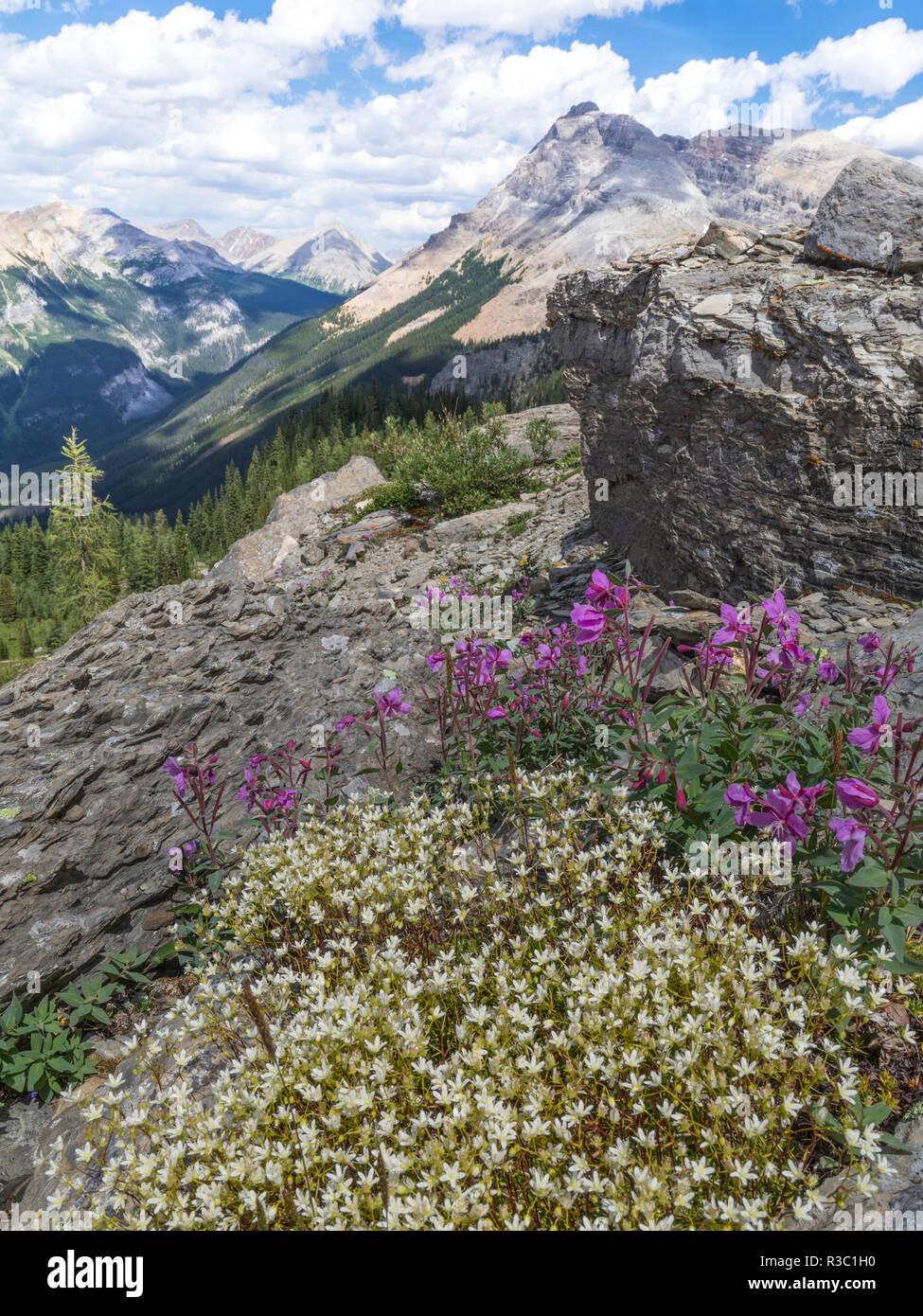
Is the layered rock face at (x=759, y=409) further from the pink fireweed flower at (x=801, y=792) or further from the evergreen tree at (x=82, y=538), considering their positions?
the evergreen tree at (x=82, y=538)

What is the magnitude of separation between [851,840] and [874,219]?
810 cm

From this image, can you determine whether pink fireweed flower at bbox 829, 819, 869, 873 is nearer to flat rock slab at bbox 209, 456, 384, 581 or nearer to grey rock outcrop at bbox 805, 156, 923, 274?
grey rock outcrop at bbox 805, 156, 923, 274

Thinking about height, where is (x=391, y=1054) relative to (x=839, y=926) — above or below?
below

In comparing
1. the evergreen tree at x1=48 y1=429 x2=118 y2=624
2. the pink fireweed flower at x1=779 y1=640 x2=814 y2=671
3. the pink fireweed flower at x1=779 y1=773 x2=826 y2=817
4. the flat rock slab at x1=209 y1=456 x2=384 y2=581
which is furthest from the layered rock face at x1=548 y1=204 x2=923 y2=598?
the evergreen tree at x1=48 y1=429 x2=118 y2=624

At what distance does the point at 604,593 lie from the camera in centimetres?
366

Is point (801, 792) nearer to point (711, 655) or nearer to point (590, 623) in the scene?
point (711, 655)

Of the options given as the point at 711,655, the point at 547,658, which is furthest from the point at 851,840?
the point at 547,658

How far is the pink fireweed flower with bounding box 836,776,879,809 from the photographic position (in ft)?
8.23

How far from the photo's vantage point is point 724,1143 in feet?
7.39

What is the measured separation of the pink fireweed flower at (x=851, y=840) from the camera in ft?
8.38

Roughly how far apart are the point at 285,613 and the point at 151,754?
6137 mm

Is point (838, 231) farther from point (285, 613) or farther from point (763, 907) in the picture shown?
point (285, 613)

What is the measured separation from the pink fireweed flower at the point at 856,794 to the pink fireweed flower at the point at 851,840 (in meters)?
0.11
